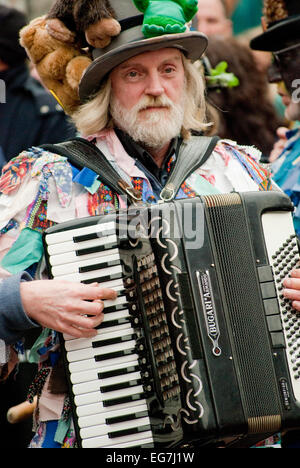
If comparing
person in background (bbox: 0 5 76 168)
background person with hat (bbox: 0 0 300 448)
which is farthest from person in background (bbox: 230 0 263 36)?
background person with hat (bbox: 0 0 300 448)

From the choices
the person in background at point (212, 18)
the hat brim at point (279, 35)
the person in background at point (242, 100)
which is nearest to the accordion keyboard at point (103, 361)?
the hat brim at point (279, 35)

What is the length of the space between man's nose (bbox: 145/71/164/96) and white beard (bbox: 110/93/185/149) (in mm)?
29

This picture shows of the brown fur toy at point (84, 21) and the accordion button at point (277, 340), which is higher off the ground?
the brown fur toy at point (84, 21)

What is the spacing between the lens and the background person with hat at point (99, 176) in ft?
9.31

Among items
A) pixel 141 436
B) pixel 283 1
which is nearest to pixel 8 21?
pixel 283 1

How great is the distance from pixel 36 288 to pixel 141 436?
2.11 feet

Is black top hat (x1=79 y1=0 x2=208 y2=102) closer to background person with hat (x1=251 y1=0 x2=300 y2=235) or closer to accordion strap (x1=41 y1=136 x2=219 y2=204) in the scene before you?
accordion strap (x1=41 y1=136 x2=219 y2=204)

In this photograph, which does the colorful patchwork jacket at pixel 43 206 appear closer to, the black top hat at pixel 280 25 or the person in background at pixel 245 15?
the black top hat at pixel 280 25

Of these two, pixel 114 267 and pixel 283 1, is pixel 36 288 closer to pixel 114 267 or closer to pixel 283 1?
pixel 114 267

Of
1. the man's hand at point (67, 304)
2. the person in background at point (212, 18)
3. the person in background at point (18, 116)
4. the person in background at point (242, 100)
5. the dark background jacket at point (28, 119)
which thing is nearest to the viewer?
the man's hand at point (67, 304)

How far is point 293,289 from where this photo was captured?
2.85 meters

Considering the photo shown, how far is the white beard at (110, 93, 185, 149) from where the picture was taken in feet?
10.4

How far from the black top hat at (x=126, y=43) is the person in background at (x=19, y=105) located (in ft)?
5.24

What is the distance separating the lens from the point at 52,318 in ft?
9.18
